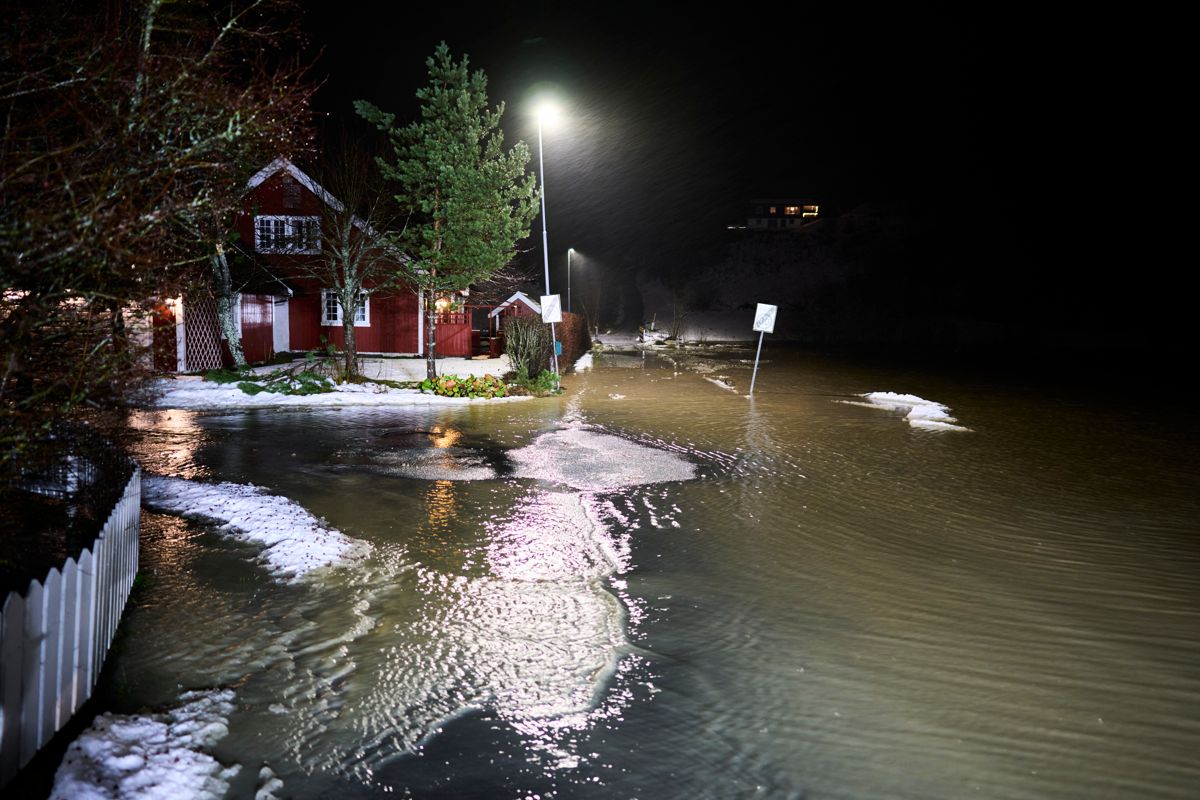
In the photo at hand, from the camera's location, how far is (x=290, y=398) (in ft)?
62.3

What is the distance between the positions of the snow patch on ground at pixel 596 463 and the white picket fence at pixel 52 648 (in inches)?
255

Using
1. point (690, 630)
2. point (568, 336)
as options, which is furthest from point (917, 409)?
point (690, 630)

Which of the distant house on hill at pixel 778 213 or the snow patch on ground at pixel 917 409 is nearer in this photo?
the snow patch on ground at pixel 917 409

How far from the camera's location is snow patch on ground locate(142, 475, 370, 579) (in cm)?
736

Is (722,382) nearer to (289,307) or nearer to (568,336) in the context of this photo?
(568,336)

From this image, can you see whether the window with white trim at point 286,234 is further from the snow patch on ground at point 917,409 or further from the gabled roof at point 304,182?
the snow patch on ground at point 917,409

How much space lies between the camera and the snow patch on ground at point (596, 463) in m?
11.3

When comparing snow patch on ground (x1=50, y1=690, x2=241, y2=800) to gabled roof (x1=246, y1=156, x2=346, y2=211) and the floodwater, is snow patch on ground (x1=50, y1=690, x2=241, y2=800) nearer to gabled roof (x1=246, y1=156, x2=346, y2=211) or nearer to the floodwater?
the floodwater

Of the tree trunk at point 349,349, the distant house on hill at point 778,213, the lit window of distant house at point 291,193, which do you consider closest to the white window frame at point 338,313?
the lit window of distant house at point 291,193

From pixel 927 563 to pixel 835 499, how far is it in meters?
2.72

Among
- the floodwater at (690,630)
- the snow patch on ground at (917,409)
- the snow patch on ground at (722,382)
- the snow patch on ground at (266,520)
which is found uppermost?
the snow patch on ground at (722,382)

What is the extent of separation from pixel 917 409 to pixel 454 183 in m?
14.3

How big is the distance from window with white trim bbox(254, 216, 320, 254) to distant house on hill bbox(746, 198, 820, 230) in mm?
108809

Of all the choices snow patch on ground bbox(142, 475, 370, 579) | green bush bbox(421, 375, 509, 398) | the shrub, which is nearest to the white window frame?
the shrub
